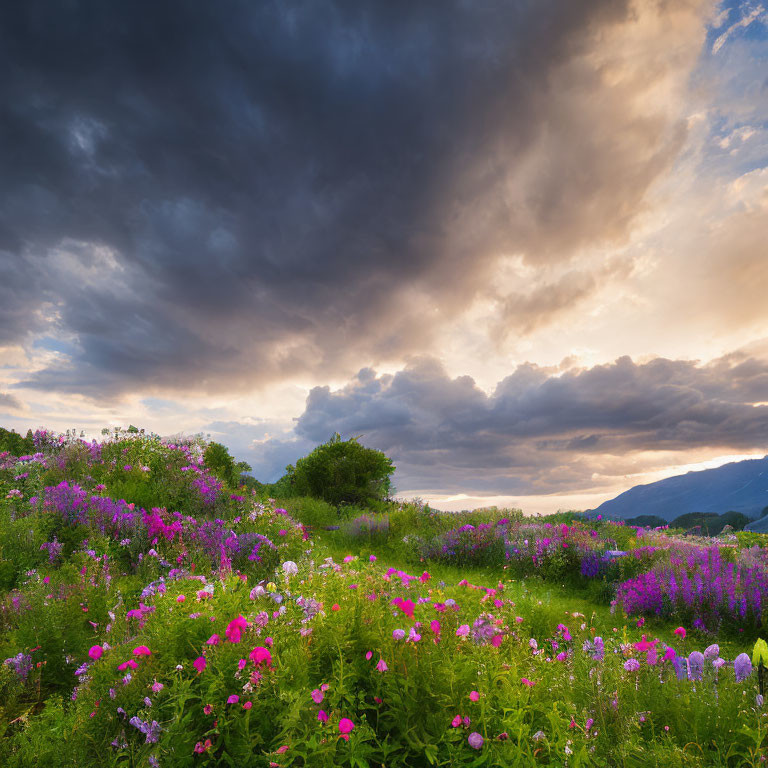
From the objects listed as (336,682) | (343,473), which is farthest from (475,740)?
(343,473)

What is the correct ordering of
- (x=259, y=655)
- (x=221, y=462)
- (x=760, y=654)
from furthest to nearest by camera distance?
(x=221, y=462) → (x=760, y=654) → (x=259, y=655)

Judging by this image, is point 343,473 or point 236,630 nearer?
point 236,630

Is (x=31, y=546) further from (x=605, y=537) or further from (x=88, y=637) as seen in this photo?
(x=605, y=537)

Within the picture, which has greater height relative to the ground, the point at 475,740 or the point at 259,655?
the point at 259,655

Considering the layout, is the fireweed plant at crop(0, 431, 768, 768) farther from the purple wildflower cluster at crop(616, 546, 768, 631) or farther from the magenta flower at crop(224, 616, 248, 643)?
the purple wildflower cluster at crop(616, 546, 768, 631)

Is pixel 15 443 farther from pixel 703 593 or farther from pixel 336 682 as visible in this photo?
pixel 703 593

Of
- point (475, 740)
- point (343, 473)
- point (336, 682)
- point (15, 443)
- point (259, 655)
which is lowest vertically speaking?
point (475, 740)

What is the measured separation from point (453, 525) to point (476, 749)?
10778mm

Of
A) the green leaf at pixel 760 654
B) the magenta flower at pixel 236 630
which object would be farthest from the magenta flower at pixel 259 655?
the green leaf at pixel 760 654

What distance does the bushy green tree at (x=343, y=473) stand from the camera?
2061cm

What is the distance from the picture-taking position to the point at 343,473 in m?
20.8

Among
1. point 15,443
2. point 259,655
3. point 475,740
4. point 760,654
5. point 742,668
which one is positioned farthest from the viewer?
point 15,443

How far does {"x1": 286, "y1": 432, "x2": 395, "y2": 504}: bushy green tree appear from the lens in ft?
67.6

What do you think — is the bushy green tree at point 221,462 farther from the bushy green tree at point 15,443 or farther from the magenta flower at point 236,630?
the magenta flower at point 236,630
